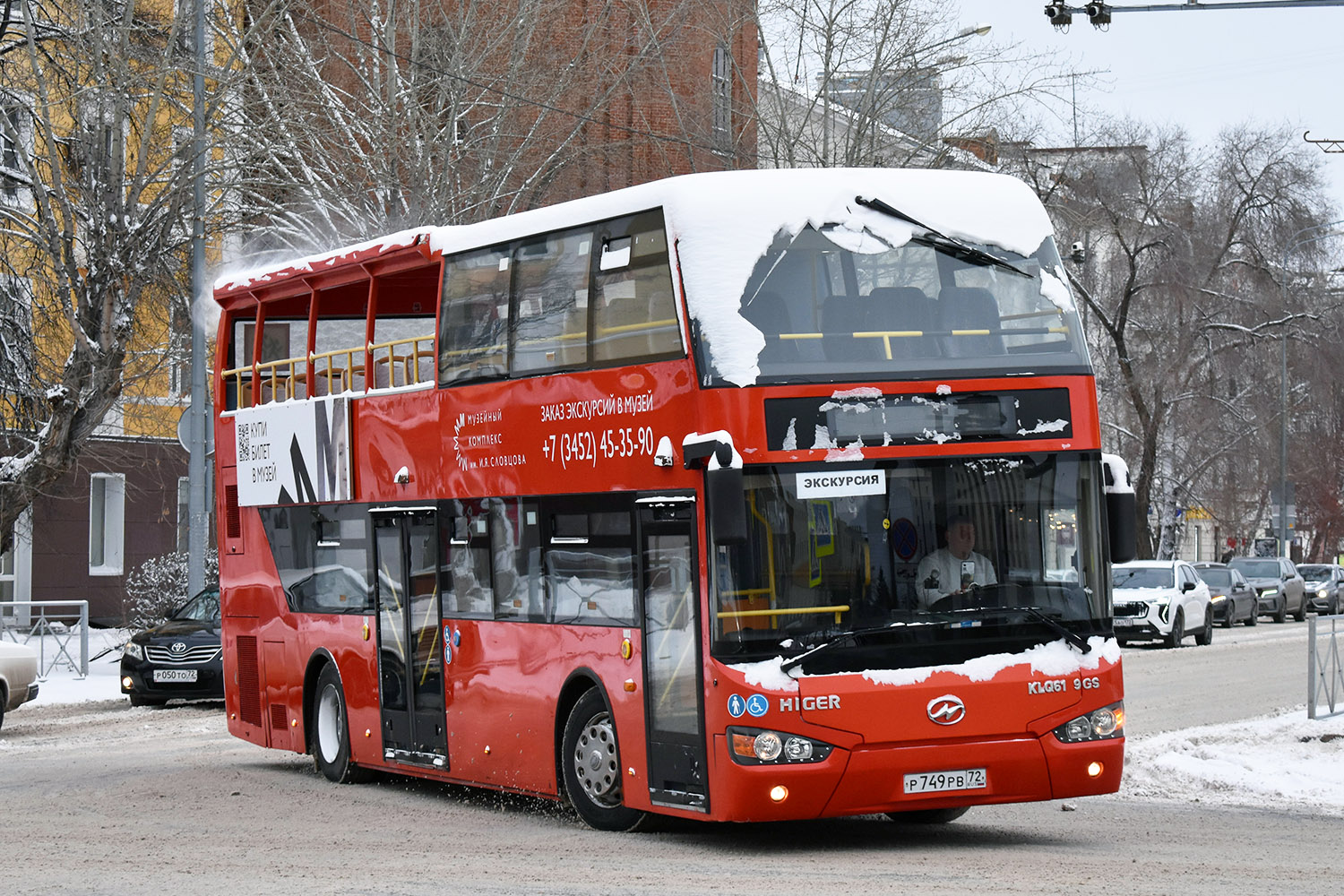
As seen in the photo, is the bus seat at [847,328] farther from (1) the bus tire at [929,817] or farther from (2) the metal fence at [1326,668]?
(2) the metal fence at [1326,668]

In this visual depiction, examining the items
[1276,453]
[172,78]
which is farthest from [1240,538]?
[172,78]

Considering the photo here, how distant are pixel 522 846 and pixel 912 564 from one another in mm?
2838

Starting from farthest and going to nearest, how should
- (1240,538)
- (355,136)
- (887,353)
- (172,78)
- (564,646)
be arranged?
(1240,538), (355,136), (172,78), (564,646), (887,353)

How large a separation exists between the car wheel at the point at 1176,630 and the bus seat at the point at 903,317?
2550cm

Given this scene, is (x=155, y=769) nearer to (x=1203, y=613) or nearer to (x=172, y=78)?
(x=172, y=78)

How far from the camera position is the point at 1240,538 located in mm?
78250

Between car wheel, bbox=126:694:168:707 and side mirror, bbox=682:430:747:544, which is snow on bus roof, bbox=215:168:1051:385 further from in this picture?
car wheel, bbox=126:694:168:707

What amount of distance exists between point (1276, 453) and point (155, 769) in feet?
185

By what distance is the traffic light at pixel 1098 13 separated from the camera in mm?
17031

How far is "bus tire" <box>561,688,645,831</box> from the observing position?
1200 cm

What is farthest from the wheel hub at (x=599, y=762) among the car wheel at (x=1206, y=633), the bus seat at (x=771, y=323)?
the car wheel at (x=1206, y=633)

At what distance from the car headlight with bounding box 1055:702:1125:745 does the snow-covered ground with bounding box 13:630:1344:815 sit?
340 centimetres

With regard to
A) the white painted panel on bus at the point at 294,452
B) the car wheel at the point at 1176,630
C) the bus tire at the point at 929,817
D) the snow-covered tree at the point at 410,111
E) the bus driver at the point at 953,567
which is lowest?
the bus tire at the point at 929,817

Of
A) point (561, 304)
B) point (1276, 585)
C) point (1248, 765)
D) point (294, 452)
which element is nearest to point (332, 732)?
point (294, 452)
